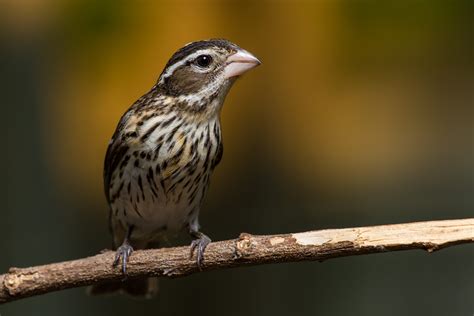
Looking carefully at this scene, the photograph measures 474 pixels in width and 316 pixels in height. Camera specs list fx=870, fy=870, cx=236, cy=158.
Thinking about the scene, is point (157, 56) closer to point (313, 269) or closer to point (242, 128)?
point (242, 128)

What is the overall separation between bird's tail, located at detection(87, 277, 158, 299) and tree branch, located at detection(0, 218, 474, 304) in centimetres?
101

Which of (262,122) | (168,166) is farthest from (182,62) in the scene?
(262,122)

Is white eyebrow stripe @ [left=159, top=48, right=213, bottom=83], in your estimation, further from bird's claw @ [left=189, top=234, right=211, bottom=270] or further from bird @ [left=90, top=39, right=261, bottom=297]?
bird's claw @ [left=189, top=234, right=211, bottom=270]

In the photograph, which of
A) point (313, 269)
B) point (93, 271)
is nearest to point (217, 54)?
point (93, 271)

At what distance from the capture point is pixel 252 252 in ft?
11.8

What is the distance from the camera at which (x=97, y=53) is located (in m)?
7.20

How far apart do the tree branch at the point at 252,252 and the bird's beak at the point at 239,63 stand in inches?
35.8

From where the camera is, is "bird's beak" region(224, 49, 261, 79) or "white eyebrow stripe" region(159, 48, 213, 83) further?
"white eyebrow stripe" region(159, 48, 213, 83)

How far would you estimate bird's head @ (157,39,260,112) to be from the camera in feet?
14.0

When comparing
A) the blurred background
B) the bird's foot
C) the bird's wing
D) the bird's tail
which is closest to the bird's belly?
the bird's wing

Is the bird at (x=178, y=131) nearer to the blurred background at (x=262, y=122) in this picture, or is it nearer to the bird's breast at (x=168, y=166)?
the bird's breast at (x=168, y=166)

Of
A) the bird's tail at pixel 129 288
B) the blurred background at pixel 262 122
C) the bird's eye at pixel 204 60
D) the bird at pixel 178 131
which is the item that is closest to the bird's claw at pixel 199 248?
the bird at pixel 178 131

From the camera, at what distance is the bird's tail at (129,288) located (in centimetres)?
497

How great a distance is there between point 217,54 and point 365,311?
297 centimetres
